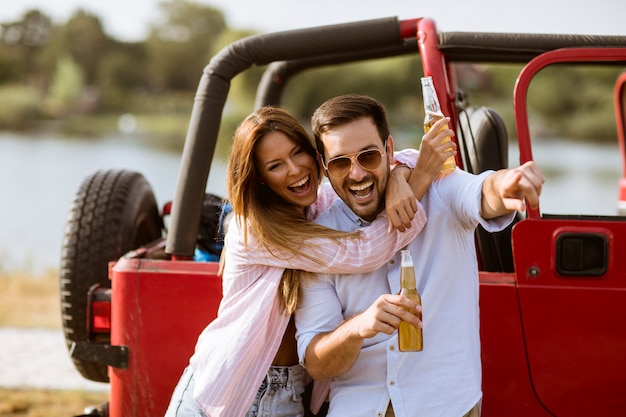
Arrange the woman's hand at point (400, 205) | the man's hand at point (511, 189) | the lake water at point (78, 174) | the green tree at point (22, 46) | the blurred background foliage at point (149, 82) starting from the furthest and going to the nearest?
the green tree at point (22, 46)
the blurred background foliage at point (149, 82)
the lake water at point (78, 174)
the woman's hand at point (400, 205)
the man's hand at point (511, 189)

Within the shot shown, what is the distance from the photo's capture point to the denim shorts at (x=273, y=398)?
2484 mm

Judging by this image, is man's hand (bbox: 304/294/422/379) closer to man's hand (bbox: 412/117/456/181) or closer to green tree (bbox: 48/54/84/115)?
man's hand (bbox: 412/117/456/181)

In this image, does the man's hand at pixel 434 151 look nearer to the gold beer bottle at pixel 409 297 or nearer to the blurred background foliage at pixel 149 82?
the gold beer bottle at pixel 409 297

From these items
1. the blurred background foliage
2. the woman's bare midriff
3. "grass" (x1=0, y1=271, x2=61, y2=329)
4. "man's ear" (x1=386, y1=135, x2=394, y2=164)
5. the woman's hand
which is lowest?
"grass" (x1=0, y1=271, x2=61, y2=329)

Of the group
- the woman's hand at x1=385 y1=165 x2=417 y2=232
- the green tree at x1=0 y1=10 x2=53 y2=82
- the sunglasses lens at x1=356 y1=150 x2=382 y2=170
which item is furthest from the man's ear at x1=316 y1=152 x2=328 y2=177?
the green tree at x1=0 y1=10 x2=53 y2=82

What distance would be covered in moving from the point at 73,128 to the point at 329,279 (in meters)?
30.9

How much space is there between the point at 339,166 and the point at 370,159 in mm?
100

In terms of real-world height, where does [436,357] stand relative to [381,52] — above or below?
below

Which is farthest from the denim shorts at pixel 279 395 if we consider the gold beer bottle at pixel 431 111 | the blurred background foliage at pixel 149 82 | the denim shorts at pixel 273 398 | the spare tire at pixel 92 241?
the blurred background foliage at pixel 149 82

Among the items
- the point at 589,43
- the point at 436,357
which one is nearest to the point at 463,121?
the point at 589,43

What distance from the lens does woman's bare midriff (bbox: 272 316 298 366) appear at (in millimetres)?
2559

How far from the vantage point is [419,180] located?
2.32 metres

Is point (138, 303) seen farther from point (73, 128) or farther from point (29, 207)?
point (73, 128)

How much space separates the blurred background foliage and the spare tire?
20.5 m
